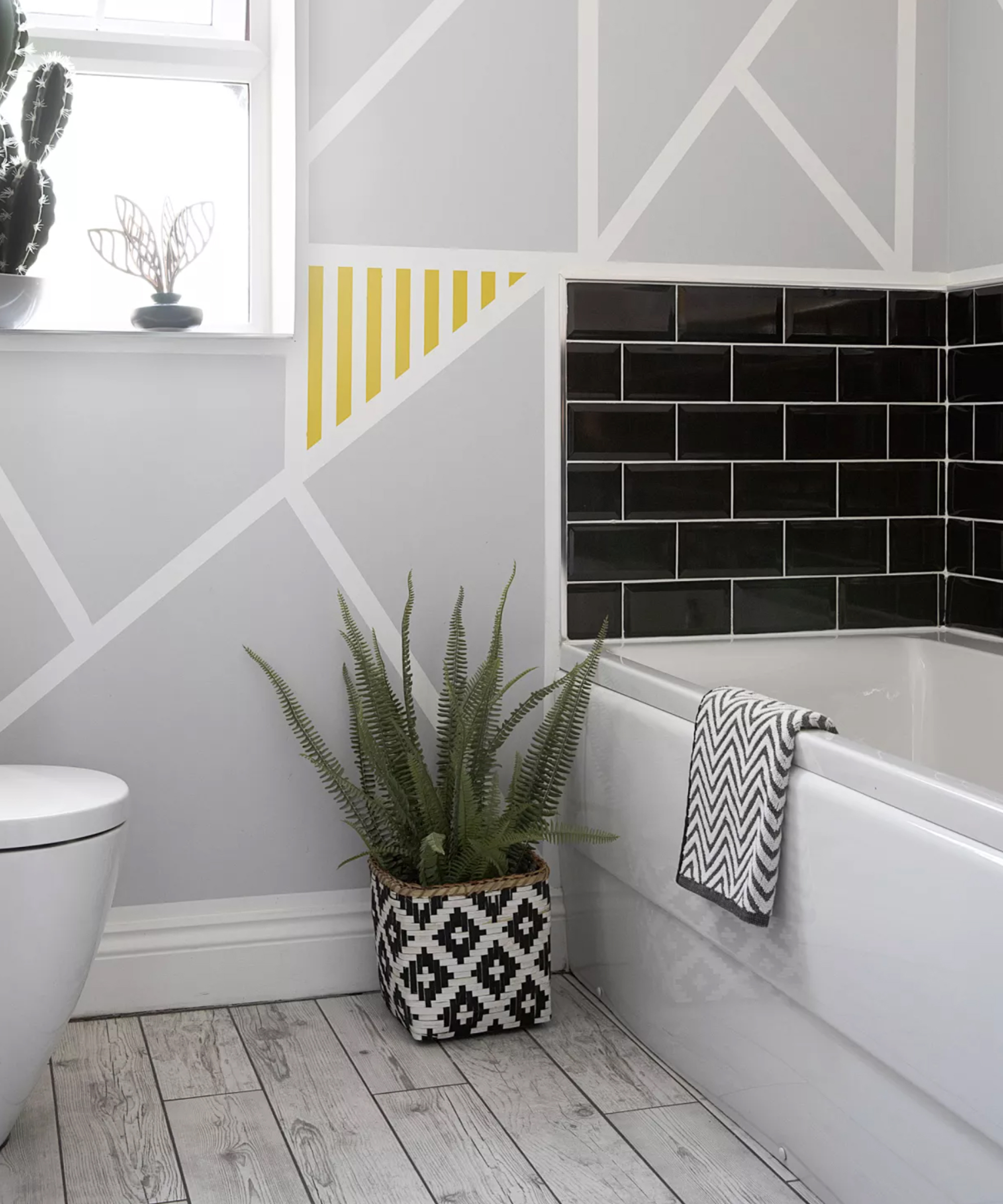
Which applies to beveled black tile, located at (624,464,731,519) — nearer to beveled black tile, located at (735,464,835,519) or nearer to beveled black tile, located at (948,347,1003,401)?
beveled black tile, located at (735,464,835,519)

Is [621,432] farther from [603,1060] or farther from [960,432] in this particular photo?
[603,1060]

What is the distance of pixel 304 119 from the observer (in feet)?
8.34

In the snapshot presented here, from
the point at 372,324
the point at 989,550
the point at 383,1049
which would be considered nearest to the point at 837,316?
the point at 989,550

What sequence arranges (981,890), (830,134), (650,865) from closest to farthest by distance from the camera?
(981,890), (650,865), (830,134)

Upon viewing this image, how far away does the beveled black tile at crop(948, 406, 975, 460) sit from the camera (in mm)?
2900

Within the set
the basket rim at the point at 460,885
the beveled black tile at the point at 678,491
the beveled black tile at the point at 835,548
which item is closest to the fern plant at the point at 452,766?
the basket rim at the point at 460,885

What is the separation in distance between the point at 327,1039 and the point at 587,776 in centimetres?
70

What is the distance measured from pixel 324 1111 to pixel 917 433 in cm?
192

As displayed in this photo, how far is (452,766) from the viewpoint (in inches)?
98.5

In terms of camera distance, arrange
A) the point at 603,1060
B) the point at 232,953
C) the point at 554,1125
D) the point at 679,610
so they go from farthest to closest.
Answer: the point at 679,610
the point at 232,953
the point at 603,1060
the point at 554,1125

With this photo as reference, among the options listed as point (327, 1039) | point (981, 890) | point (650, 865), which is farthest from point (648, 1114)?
point (981, 890)

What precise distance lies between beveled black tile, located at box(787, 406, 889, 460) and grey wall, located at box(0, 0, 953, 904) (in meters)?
A: 0.30

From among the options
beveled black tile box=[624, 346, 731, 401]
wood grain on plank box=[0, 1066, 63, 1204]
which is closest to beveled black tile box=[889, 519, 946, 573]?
beveled black tile box=[624, 346, 731, 401]

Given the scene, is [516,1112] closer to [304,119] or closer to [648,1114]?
[648,1114]
